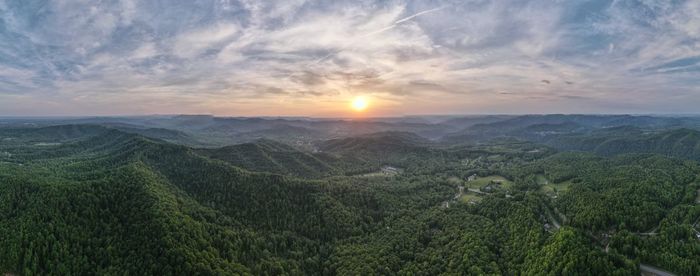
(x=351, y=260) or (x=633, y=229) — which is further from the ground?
(x=633, y=229)

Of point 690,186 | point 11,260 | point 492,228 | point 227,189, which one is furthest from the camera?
point 227,189

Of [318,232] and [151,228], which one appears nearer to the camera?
[151,228]

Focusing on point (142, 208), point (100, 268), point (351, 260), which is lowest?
point (351, 260)

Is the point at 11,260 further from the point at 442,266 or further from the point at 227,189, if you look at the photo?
the point at 442,266

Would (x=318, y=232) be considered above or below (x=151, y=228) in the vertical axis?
below

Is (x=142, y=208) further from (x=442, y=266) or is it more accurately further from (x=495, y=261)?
(x=495, y=261)

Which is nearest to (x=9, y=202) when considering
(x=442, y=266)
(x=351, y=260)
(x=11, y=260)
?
(x=11, y=260)

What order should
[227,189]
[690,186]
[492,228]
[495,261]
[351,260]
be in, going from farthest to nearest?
[227,189]
[690,186]
[492,228]
[351,260]
[495,261]

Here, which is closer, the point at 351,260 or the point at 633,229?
the point at 633,229

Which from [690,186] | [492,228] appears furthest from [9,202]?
[690,186]
